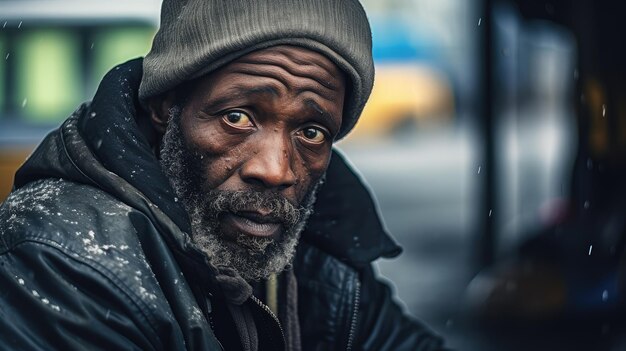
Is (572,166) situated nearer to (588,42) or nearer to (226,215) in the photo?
(588,42)

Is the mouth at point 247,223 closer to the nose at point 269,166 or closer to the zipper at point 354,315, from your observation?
the nose at point 269,166

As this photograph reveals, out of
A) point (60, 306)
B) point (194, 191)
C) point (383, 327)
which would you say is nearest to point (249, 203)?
point (194, 191)

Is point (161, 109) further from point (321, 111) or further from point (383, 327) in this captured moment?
point (383, 327)

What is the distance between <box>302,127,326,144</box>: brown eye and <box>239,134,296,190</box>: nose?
77 millimetres

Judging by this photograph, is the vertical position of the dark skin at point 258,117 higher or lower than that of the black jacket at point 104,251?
higher

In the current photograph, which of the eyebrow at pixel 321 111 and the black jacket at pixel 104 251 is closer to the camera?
the black jacket at pixel 104 251

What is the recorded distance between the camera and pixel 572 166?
6.33m

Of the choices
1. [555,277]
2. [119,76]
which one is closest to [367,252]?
[119,76]

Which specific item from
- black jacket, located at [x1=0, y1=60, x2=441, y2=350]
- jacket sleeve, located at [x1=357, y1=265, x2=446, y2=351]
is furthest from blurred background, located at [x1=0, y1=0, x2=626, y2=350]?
black jacket, located at [x1=0, y1=60, x2=441, y2=350]

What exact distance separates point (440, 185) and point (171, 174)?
39.4 feet

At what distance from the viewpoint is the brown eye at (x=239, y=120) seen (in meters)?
2.18

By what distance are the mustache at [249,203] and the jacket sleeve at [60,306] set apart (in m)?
0.38

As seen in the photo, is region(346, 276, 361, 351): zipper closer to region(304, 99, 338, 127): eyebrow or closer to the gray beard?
the gray beard

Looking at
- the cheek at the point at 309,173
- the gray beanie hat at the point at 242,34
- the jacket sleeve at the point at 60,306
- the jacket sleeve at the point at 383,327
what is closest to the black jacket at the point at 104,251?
the jacket sleeve at the point at 60,306
